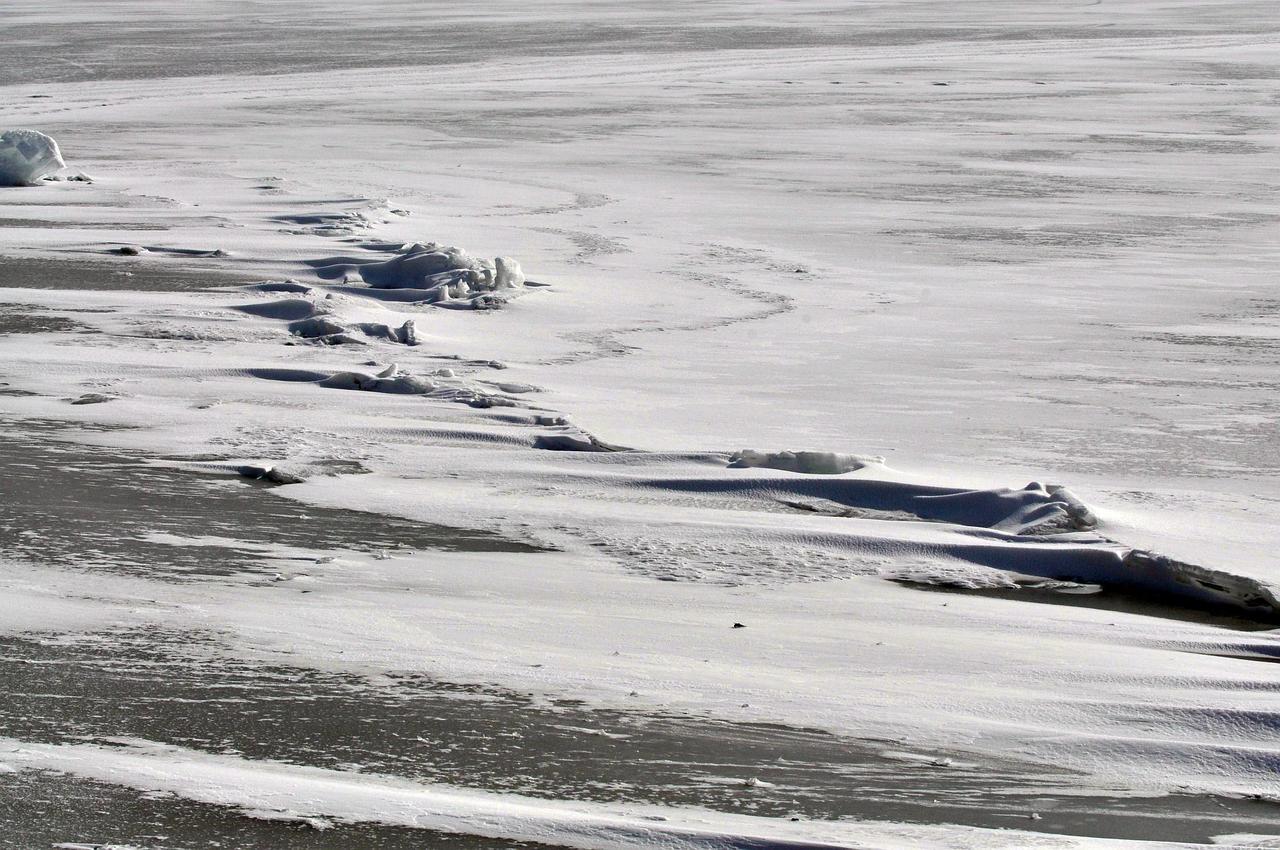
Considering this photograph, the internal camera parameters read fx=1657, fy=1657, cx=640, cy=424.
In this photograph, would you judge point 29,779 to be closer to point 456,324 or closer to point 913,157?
point 456,324

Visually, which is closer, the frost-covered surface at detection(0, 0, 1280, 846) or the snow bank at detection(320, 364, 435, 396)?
the frost-covered surface at detection(0, 0, 1280, 846)

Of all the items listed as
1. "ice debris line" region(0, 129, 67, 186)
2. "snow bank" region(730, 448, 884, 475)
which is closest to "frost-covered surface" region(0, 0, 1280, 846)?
"snow bank" region(730, 448, 884, 475)

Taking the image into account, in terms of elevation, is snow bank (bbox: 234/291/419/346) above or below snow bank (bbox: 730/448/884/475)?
below

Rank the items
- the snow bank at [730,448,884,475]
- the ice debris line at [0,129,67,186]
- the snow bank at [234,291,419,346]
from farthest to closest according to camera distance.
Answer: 1. the ice debris line at [0,129,67,186]
2. the snow bank at [234,291,419,346]
3. the snow bank at [730,448,884,475]

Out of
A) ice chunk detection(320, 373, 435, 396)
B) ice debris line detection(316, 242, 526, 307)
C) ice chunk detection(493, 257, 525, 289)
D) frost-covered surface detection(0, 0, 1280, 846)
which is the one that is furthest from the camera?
ice chunk detection(493, 257, 525, 289)

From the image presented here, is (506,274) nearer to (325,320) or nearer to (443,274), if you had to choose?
(443,274)

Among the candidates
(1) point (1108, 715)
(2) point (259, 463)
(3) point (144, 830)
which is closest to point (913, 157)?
(2) point (259, 463)

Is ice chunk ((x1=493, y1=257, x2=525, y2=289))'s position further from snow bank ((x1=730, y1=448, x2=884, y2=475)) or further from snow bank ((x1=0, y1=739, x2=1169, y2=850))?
snow bank ((x1=0, y1=739, x2=1169, y2=850))
